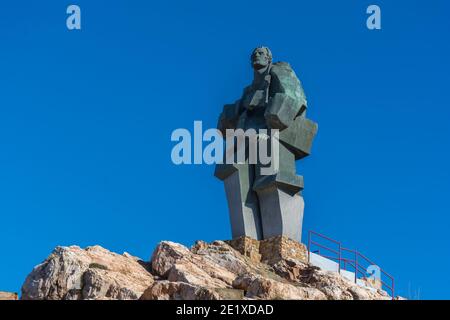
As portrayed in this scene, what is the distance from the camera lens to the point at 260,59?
32.0 meters

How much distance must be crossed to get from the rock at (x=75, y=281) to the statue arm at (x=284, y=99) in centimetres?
841

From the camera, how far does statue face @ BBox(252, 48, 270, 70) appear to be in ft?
105

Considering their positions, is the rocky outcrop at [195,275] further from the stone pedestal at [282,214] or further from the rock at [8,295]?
the rock at [8,295]

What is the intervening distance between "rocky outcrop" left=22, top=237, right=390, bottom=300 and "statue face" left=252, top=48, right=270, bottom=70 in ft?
18.6

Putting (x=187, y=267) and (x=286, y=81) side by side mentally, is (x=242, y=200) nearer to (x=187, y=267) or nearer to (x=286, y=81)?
(x=286, y=81)

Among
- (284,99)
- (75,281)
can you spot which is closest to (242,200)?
(284,99)

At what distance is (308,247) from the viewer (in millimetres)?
30359

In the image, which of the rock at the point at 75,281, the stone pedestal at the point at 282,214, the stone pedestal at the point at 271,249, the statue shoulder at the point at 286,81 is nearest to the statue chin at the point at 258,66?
the statue shoulder at the point at 286,81
